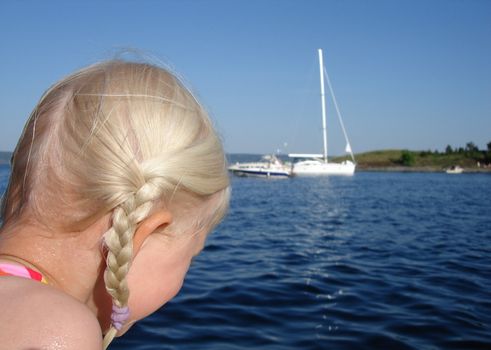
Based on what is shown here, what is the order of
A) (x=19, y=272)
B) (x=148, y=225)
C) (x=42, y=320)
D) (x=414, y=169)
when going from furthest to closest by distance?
(x=414, y=169), (x=148, y=225), (x=19, y=272), (x=42, y=320)

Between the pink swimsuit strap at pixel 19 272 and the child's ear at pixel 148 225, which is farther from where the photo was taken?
the child's ear at pixel 148 225

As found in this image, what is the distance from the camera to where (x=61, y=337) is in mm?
949

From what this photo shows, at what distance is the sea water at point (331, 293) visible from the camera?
175 inches

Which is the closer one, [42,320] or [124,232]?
[42,320]

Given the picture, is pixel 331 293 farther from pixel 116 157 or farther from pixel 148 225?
pixel 116 157

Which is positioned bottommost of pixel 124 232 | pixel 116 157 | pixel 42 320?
pixel 42 320

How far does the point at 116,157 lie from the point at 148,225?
0.61 feet

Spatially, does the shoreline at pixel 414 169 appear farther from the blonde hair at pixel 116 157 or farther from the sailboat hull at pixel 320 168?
the blonde hair at pixel 116 157

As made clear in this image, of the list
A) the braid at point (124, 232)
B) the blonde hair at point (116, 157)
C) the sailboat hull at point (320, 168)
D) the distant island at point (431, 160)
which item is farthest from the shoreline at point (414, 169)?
the braid at point (124, 232)

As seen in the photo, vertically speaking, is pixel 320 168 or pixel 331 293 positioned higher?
pixel 320 168

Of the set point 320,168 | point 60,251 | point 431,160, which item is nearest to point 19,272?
point 60,251

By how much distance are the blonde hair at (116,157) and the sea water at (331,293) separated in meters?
3.09

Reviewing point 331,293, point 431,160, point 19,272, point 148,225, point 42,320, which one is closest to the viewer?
point 42,320

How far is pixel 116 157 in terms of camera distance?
1.23 metres
